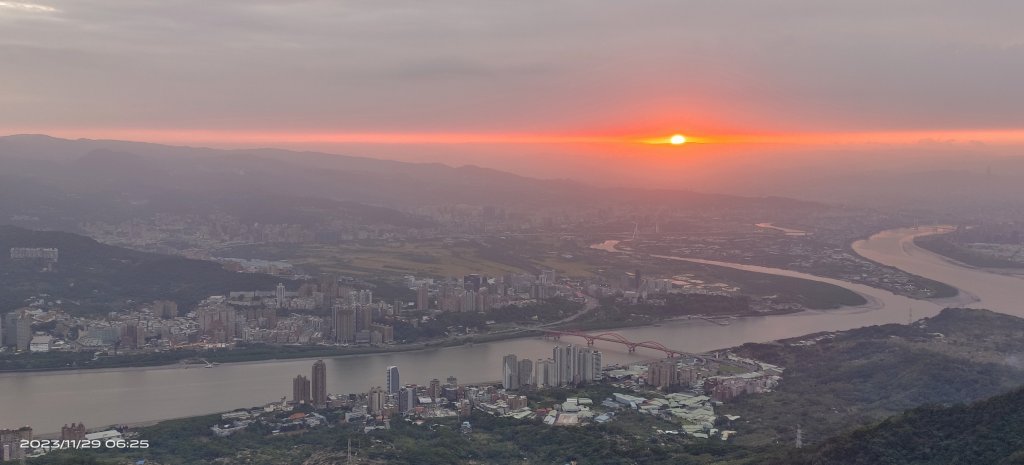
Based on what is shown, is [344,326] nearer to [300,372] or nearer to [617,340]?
[300,372]

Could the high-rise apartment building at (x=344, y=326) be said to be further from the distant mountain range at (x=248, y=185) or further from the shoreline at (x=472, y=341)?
the distant mountain range at (x=248, y=185)

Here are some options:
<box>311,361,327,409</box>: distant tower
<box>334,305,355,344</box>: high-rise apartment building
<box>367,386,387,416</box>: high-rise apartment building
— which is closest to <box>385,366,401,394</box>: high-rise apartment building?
<box>367,386,387,416</box>: high-rise apartment building

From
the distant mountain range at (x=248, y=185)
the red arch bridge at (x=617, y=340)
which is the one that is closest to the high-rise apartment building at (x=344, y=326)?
the red arch bridge at (x=617, y=340)

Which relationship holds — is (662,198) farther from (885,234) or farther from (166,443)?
(166,443)

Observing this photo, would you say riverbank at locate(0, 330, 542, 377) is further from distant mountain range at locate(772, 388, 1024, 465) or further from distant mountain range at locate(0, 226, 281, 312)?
distant mountain range at locate(772, 388, 1024, 465)

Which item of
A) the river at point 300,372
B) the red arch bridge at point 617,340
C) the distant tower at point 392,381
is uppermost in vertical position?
the distant tower at point 392,381

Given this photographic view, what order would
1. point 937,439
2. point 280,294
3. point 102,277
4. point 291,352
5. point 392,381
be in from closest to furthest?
point 937,439
point 392,381
point 291,352
point 280,294
point 102,277

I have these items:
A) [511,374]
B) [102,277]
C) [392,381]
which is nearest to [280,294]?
[102,277]

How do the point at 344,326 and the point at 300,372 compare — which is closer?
the point at 300,372
